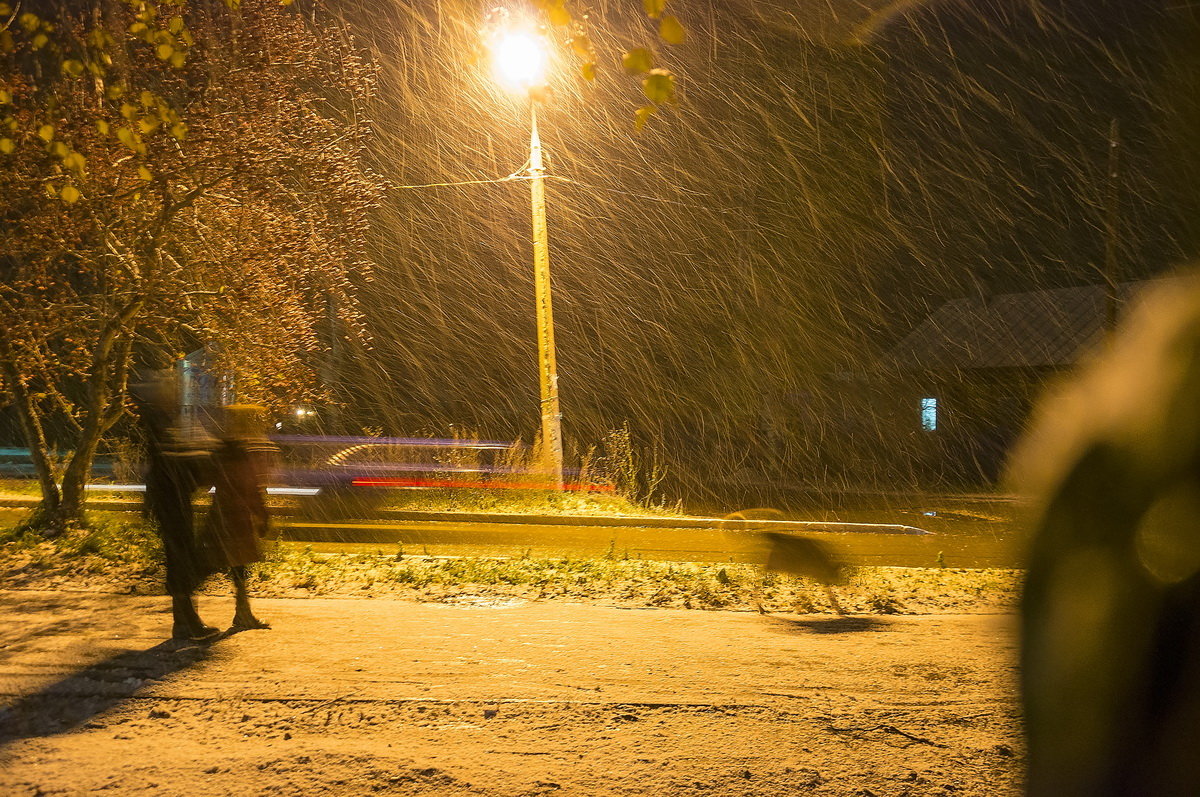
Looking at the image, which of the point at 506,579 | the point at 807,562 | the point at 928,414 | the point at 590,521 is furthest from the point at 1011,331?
the point at 506,579

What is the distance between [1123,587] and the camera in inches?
50.1

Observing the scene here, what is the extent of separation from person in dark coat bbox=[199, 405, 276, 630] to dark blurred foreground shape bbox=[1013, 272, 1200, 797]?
6303mm

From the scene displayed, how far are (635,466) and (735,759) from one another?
14.8m

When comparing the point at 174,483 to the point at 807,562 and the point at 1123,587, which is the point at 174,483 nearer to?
the point at 807,562

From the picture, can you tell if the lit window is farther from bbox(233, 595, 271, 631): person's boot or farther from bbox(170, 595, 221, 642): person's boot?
bbox(170, 595, 221, 642): person's boot

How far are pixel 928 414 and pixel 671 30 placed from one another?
36.1 metres

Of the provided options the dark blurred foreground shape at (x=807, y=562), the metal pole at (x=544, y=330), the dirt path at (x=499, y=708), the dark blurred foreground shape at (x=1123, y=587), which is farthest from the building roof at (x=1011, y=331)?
the dark blurred foreground shape at (x=1123, y=587)

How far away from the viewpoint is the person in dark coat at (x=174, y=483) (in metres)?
6.65

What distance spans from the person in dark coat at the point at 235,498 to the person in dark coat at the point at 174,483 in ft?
0.37

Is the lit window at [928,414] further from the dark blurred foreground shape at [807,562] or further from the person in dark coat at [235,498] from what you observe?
the person in dark coat at [235,498]

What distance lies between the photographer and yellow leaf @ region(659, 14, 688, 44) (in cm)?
437

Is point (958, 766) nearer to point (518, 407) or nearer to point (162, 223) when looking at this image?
point (162, 223)

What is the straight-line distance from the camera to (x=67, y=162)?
6590 millimetres

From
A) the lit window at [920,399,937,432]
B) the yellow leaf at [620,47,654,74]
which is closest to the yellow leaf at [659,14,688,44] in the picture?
the yellow leaf at [620,47,654,74]
